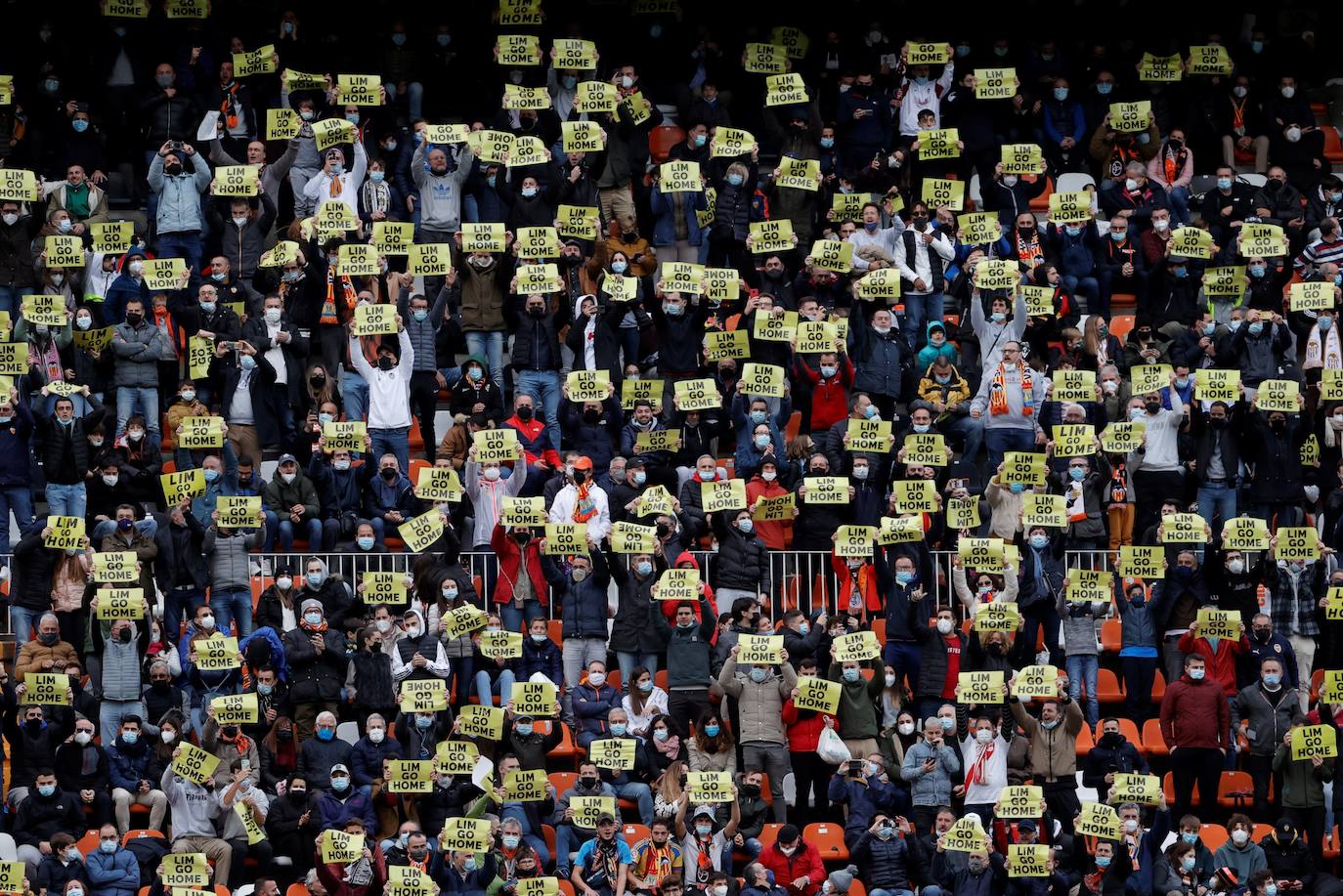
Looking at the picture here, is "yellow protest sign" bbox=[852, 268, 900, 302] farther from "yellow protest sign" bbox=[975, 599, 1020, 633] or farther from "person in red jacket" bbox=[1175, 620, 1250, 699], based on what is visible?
"person in red jacket" bbox=[1175, 620, 1250, 699]

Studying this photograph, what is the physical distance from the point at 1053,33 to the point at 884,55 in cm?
203

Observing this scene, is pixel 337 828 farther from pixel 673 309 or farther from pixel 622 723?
pixel 673 309

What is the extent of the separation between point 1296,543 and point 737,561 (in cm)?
509

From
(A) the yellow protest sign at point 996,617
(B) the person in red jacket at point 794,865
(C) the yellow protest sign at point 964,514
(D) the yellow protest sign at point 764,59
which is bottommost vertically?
(B) the person in red jacket at point 794,865

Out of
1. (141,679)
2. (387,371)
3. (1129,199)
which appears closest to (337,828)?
(141,679)

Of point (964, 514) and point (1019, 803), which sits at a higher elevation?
point (964, 514)

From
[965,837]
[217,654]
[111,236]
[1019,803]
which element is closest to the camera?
[965,837]

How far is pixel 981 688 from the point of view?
30328 millimetres

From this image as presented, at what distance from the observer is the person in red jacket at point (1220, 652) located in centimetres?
3100

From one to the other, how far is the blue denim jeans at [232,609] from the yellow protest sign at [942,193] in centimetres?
858

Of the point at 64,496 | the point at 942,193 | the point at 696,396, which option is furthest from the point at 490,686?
the point at 942,193

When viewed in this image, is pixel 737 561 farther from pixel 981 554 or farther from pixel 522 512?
pixel 981 554

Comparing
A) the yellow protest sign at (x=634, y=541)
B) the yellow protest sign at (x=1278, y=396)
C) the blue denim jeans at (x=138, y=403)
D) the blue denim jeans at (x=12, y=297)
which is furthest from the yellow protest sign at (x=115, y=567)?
the yellow protest sign at (x=1278, y=396)

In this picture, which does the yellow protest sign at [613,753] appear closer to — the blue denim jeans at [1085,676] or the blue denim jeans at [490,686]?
the blue denim jeans at [490,686]
